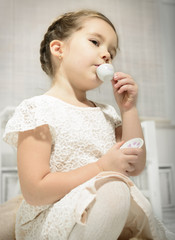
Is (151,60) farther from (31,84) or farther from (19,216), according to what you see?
(19,216)

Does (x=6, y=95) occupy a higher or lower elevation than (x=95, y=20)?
lower

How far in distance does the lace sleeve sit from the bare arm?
1 cm

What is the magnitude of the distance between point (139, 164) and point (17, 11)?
2.86ft

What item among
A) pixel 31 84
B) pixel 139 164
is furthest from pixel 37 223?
pixel 31 84

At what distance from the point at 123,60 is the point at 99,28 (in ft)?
2.72

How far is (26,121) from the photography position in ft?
1.63

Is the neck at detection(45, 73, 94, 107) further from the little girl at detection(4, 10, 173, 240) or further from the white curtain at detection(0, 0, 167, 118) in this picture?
the white curtain at detection(0, 0, 167, 118)

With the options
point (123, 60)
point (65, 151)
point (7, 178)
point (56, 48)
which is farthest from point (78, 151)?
point (123, 60)

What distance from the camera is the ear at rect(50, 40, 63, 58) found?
625 millimetres

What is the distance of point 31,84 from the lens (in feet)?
3.92

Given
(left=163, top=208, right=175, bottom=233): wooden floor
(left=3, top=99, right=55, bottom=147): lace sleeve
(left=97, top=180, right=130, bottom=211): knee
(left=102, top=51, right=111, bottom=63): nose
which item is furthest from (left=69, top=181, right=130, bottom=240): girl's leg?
(left=163, top=208, right=175, bottom=233): wooden floor

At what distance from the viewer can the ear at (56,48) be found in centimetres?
62

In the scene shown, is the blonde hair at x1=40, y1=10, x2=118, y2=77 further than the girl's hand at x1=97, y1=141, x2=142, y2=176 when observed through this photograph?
Yes

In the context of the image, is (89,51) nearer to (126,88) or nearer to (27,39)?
(126,88)
